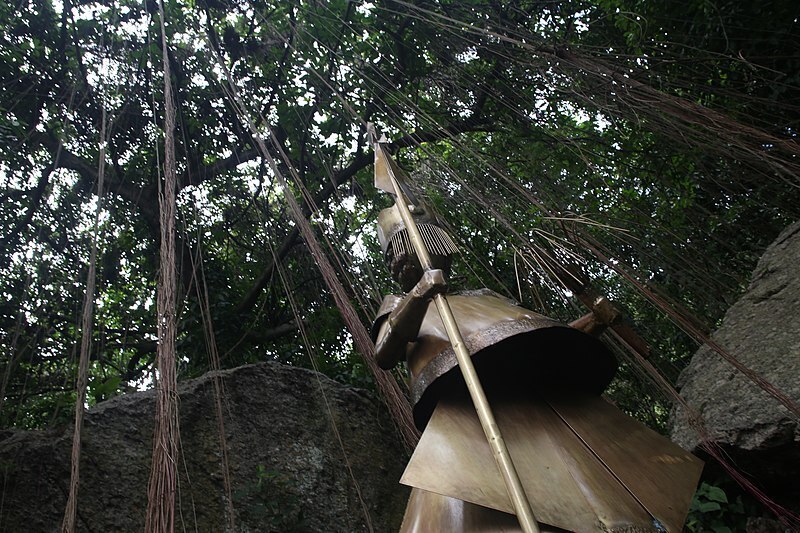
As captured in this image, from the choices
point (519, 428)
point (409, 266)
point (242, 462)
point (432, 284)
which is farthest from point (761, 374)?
point (242, 462)

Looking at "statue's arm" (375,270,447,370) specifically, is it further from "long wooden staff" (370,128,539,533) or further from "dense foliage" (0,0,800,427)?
"dense foliage" (0,0,800,427)

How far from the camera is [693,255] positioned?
3.43m

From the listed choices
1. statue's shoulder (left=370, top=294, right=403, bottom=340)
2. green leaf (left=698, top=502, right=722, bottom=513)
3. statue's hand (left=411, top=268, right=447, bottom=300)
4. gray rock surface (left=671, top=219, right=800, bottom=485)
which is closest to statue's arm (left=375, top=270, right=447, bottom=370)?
statue's hand (left=411, top=268, right=447, bottom=300)

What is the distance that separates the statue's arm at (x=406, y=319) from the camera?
1502 mm

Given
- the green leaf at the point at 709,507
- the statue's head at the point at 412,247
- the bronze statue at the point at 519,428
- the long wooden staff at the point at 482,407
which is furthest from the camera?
the green leaf at the point at 709,507

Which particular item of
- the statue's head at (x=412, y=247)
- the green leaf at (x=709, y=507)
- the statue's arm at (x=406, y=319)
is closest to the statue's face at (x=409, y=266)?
the statue's head at (x=412, y=247)

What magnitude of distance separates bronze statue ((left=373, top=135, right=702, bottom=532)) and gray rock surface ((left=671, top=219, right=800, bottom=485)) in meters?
0.86

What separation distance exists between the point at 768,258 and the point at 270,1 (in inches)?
179

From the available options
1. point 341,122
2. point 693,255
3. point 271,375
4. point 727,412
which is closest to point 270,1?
point 341,122

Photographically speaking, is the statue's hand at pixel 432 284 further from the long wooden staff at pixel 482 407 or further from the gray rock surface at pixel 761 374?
the gray rock surface at pixel 761 374

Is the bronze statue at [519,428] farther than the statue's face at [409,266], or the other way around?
the statue's face at [409,266]

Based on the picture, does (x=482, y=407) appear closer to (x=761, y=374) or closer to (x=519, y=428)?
(x=519, y=428)

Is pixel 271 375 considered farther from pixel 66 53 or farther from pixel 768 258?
pixel 66 53

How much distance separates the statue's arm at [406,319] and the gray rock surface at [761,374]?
4.72 feet
